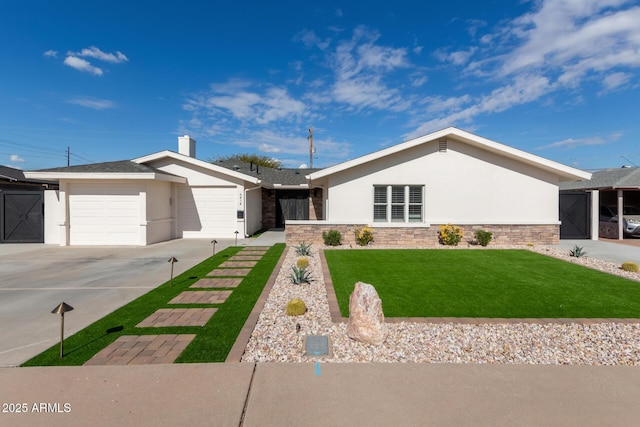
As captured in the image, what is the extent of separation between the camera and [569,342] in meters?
4.09

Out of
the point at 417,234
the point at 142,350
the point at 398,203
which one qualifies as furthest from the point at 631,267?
the point at 142,350

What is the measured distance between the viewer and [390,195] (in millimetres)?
13250

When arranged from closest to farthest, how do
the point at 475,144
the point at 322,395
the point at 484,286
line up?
the point at 322,395
the point at 484,286
the point at 475,144

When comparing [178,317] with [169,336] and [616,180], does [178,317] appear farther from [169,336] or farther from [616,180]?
[616,180]

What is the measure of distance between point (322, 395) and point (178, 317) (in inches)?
115

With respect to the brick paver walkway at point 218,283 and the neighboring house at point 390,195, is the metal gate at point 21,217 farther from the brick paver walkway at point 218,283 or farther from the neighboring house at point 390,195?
the brick paver walkway at point 218,283

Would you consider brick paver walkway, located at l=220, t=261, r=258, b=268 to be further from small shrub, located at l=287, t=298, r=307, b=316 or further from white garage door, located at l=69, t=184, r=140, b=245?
white garage door, located at l=69, t=184, r=140, b=245

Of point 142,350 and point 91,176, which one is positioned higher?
point 91,176

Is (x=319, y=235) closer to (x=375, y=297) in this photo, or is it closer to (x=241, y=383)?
(x=375, y=297)

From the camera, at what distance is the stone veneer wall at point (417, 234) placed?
40.7ft

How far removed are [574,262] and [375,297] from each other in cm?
812

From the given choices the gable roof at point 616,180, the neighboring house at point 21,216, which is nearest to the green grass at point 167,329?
the neighboring house at point 21,216

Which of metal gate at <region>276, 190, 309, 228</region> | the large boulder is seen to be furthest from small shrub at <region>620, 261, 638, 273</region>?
metal gate at <region>276, 190, 309, 228</region>

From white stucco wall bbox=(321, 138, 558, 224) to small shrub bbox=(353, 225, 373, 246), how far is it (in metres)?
0.97
